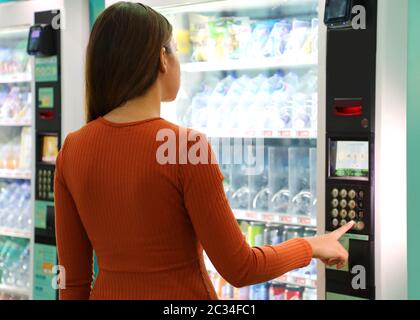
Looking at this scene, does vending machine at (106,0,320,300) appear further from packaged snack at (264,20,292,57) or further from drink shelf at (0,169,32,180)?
drink shelf at (0,169,32,180)

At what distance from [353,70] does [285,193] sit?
2.91 ft

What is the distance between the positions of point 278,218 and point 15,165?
6.53 feet

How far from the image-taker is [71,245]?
1568 mm

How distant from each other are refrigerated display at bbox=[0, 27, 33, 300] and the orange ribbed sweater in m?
2.31

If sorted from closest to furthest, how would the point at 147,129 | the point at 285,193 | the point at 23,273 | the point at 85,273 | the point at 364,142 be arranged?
the point at 147,129 < the point at 85,273 < the point at 364,142 < the point at 285,193 < the point at 23,273

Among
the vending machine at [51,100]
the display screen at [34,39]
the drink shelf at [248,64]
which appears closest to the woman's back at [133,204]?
the drink shelf at [248,64]

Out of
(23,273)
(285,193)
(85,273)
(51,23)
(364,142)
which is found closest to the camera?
(85,273)

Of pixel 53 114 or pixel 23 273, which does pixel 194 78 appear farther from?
pixel 23 273

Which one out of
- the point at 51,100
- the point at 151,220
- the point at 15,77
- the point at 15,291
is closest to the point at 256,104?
the point at 51,100

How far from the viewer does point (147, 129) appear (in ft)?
4.63

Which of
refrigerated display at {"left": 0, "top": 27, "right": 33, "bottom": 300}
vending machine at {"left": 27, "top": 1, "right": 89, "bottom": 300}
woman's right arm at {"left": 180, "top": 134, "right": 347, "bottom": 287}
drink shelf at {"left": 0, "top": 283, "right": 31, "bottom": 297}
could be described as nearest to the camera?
woman's right arm at {"left": 180, "top": 134, "right": 347, "bottom": 287}

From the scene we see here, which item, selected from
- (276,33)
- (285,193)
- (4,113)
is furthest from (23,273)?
(276,33)

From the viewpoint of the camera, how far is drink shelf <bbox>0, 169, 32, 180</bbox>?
11.1 ft

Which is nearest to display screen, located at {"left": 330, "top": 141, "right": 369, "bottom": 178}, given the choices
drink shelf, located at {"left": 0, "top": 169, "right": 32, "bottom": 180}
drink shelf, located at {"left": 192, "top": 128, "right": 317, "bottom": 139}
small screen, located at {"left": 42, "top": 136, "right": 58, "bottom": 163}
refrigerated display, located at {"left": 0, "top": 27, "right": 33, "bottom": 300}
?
drink shelf, located at {"left": 192, "top": 128, "right": 317, "bottom": 139}
